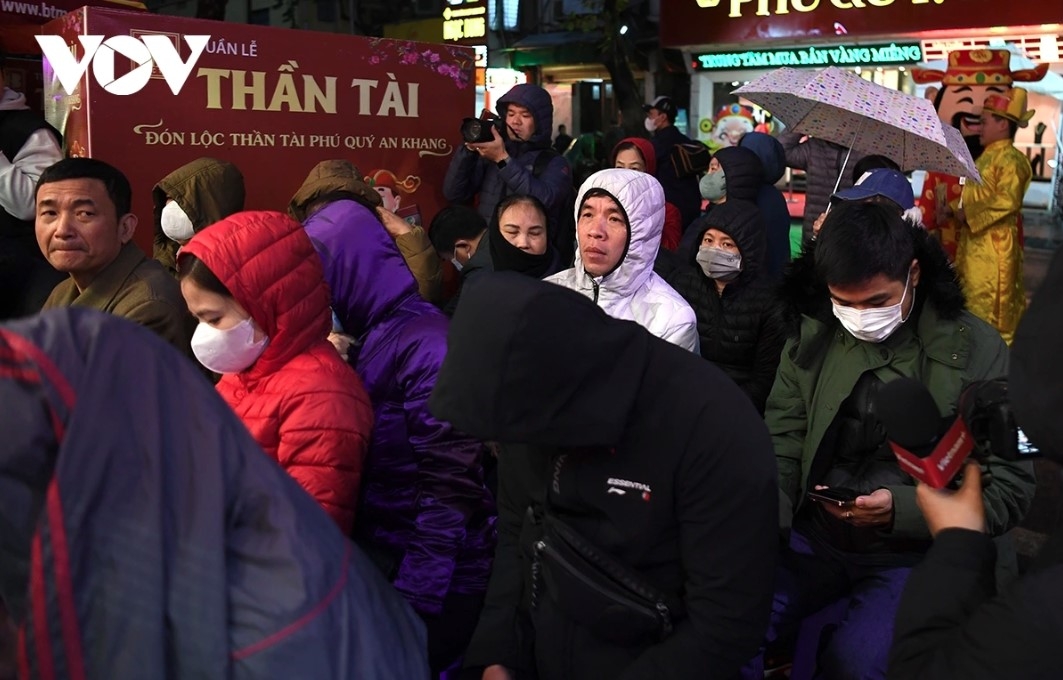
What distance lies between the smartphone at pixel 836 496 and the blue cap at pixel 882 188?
2.30 meters

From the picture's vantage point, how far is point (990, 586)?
161cm

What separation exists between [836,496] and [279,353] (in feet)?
4.82

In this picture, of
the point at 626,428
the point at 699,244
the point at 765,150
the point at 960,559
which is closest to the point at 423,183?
the point at 699,244

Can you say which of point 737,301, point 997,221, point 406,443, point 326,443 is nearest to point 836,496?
point 406,443

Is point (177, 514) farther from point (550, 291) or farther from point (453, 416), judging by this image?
point (550, 291)

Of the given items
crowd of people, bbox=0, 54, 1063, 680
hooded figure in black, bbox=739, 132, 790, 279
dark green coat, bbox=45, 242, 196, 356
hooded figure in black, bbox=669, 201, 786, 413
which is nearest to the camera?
crowd of people, bbox=0, 54, 1063, 680

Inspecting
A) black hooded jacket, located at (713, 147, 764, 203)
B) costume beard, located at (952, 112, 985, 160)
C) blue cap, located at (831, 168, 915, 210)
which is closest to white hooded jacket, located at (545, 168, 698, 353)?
blue cap, located at (831, 168, 915, 210)

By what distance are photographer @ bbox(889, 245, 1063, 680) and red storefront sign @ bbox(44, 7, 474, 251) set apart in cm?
414

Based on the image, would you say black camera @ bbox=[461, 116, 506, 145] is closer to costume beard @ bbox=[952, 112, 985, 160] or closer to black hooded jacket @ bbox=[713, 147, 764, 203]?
black hooded jacket @ bbox=[713, 147, 764, 203]

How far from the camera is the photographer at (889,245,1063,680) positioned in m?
1.40

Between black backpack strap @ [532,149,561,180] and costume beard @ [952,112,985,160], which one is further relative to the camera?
costume beard @ [952,112,985,160]

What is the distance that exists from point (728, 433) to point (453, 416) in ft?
1.85

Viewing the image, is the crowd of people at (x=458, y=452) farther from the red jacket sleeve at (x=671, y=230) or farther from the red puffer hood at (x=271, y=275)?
the red jacket sleeve at (x=671, y=230)

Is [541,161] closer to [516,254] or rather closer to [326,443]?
[516,254]
